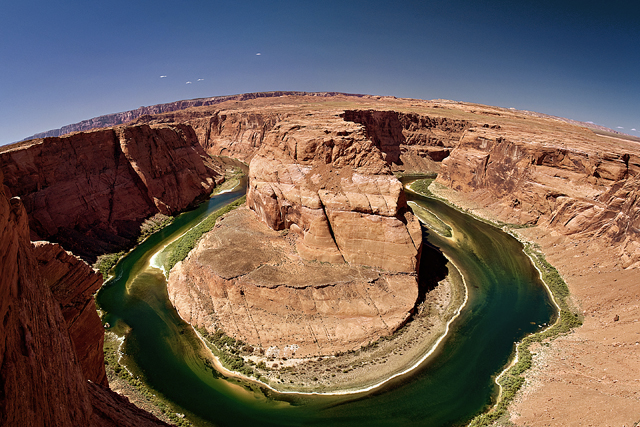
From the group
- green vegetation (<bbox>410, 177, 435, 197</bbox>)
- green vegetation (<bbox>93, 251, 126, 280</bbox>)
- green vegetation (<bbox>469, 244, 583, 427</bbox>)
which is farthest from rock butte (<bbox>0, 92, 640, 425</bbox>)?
green vegetation (<bbox>410, 177, 435, 197</bbox>)

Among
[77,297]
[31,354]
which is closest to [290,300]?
[77,297]

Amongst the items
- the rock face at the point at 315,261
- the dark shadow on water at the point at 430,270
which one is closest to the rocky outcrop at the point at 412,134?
the dark shadow on water at the point at 430,270

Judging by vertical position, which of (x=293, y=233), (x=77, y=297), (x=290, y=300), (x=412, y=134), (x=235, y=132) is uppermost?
(x=412, y=134)

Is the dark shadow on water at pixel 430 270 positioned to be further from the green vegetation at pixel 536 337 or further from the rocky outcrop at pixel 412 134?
the rocky outcrop at pixel 412 134

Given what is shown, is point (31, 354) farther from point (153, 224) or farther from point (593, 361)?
point (153, 224)

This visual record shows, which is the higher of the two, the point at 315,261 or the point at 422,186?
the point at 422,186

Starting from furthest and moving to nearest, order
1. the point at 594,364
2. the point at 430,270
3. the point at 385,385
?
the point at 430,270
the point at 385,385
the point at 594,364

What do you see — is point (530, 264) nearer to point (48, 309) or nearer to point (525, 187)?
point (525, 187)

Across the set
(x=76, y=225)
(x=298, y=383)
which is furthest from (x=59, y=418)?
(x=76, y=225)
